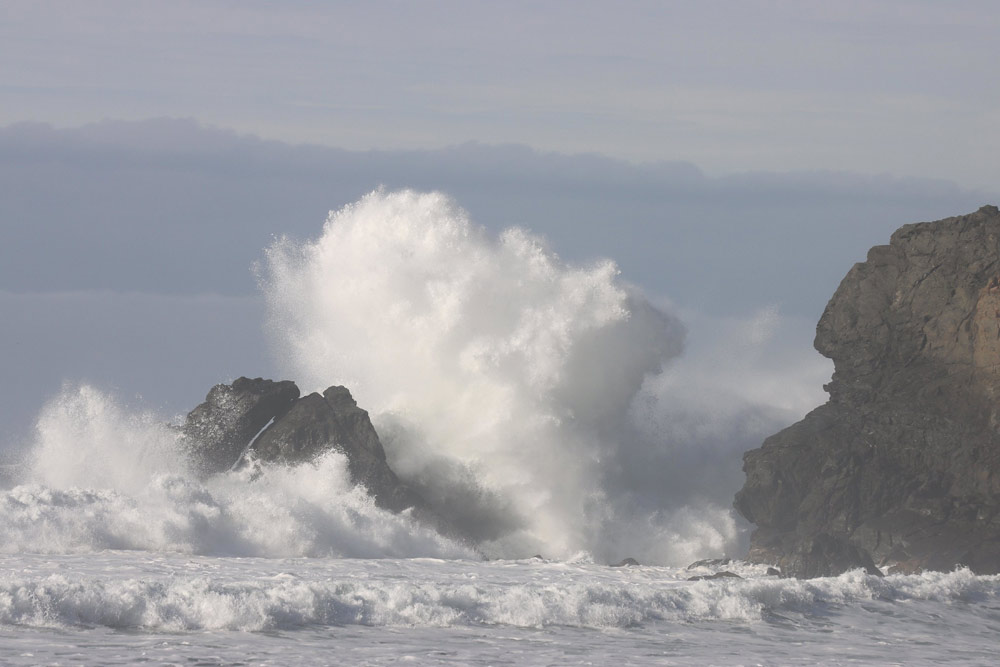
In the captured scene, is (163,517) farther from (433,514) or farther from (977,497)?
(977,497)

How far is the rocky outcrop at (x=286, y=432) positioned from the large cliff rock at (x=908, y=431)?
25.2 feet

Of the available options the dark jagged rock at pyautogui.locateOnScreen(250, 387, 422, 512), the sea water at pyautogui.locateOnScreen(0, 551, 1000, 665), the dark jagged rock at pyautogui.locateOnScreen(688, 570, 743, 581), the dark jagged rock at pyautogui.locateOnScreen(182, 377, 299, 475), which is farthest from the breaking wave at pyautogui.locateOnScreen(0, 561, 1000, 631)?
the dark jagged rock at pyautogui.locateOnScreen(182, 377, 299, 475)

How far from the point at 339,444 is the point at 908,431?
11837 mm

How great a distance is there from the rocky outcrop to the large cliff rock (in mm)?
7688

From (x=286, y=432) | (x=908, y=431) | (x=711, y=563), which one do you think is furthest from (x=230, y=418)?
(x=908, y=431)

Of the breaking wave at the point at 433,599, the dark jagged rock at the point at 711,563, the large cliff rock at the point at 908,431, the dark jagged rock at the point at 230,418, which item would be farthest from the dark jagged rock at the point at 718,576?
the dark jagged rock at the point at 230,418

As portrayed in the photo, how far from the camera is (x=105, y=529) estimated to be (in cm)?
2445

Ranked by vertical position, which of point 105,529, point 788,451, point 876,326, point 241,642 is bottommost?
point 241,642

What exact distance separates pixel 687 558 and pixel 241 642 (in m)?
15.8

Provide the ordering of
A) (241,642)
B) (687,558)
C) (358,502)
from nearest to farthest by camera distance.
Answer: (241,642) < (358,502) < (687,558)

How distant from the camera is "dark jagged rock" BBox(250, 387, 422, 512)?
29297 millimetres

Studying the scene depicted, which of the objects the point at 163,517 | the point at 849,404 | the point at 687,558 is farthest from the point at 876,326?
the point at 163,517

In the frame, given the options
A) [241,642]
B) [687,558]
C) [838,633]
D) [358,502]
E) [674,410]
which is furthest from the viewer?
[674,410]

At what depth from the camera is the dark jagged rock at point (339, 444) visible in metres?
29.3
